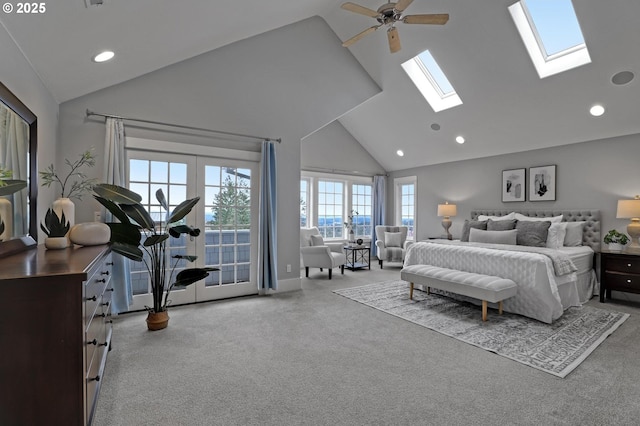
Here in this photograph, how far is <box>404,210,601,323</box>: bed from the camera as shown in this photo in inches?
147

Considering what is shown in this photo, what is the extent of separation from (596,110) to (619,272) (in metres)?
2.27

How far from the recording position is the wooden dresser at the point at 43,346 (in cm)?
139

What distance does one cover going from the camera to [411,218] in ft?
27.5

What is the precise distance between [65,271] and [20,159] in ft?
4.08

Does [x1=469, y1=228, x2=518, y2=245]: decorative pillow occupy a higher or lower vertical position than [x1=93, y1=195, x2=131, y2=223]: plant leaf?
lower

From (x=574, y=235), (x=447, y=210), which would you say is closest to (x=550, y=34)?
(x=574, y=235)

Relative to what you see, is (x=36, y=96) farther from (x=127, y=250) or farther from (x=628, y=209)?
(x=628, y=209)

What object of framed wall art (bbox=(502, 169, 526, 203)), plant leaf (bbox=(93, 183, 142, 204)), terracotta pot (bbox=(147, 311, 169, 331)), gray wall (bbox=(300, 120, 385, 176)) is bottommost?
terracotta pot (bbox=(147, 311, 169, 331))

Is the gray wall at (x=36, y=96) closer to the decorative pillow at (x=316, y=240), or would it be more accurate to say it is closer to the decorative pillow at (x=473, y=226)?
the decorative pillow at (x=316, y=240)

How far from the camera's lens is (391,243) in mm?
7512

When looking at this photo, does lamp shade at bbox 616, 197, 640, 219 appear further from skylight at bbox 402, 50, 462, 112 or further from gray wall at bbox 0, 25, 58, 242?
gray wall at bbox 0, 25, 58, 242

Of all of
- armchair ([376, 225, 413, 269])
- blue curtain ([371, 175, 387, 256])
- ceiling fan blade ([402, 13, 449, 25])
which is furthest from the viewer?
blue curtain ([371, 175, 387, 256])

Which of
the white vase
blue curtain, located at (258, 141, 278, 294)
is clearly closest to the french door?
blue curtain, located at (258, 141, 278, 294)

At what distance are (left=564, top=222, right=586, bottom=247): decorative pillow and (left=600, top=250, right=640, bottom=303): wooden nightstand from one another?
1.63ft
